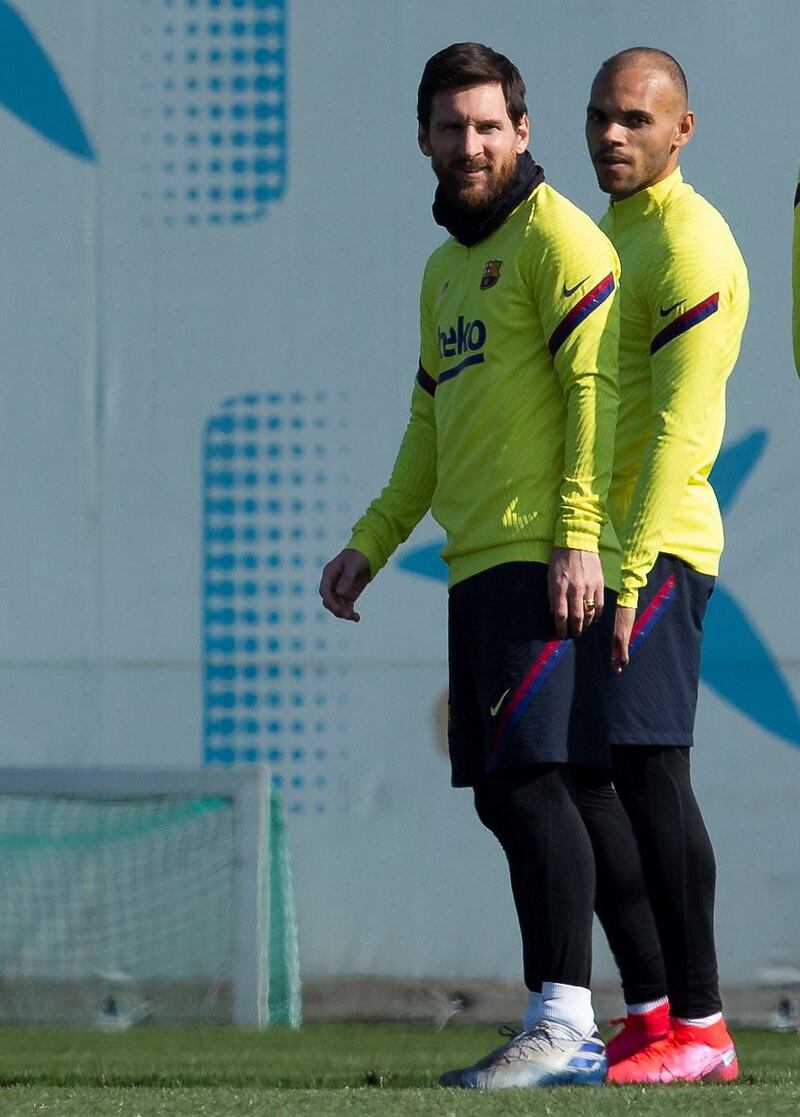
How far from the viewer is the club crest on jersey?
85.5 inches

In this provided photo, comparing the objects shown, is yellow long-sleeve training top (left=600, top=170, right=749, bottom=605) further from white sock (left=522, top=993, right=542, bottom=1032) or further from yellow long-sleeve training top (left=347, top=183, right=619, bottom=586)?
white sock (left=522, top=993, right=542, bottom=1032)

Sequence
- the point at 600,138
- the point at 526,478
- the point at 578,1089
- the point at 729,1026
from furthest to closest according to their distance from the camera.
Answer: the point at 729,1026, the point at 600,138, the point at 526,478, the point at 578,1089

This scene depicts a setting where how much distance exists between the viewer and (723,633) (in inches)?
140

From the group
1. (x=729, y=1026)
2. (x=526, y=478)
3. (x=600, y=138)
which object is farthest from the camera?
(x=729, y=1026)

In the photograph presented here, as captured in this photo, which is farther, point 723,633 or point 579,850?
point 723,633

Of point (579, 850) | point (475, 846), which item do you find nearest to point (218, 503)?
point (475, 846)

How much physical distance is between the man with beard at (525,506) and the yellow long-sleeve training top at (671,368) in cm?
9

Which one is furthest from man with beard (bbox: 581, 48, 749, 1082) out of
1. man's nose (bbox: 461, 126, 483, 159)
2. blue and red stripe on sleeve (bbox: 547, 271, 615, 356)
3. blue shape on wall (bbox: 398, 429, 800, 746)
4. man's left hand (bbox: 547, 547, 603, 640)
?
blue shape on wall (bbox: 398, 429, 800, 746)

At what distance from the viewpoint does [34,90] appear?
3760 millimetres

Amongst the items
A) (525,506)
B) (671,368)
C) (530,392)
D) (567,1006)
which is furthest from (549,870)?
(671,368)

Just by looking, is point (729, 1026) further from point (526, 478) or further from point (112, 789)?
point (526, 478)

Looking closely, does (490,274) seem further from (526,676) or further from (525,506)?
(526,676)

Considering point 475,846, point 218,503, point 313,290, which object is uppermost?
point 313,290

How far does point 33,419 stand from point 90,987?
1197mm
